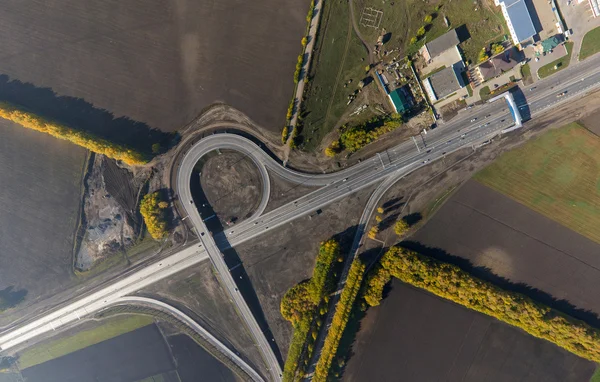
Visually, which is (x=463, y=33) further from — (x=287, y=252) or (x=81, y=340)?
(x=81, y=340)

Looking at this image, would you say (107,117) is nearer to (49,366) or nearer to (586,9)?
(49,366)

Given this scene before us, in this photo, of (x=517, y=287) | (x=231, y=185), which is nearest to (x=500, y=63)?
(x=517, y=287)

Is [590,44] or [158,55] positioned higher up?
[158,55]

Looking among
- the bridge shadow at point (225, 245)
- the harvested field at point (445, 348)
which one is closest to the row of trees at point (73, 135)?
the bridge shadow at point (225, 245)

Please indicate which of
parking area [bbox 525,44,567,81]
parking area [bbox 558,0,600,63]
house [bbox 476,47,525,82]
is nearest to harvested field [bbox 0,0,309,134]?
house [bbox 476,47,525,82]

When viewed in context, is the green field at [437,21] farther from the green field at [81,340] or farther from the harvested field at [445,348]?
the green field at [81,340]

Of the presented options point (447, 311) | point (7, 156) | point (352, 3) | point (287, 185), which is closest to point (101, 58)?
point (7, 156)
